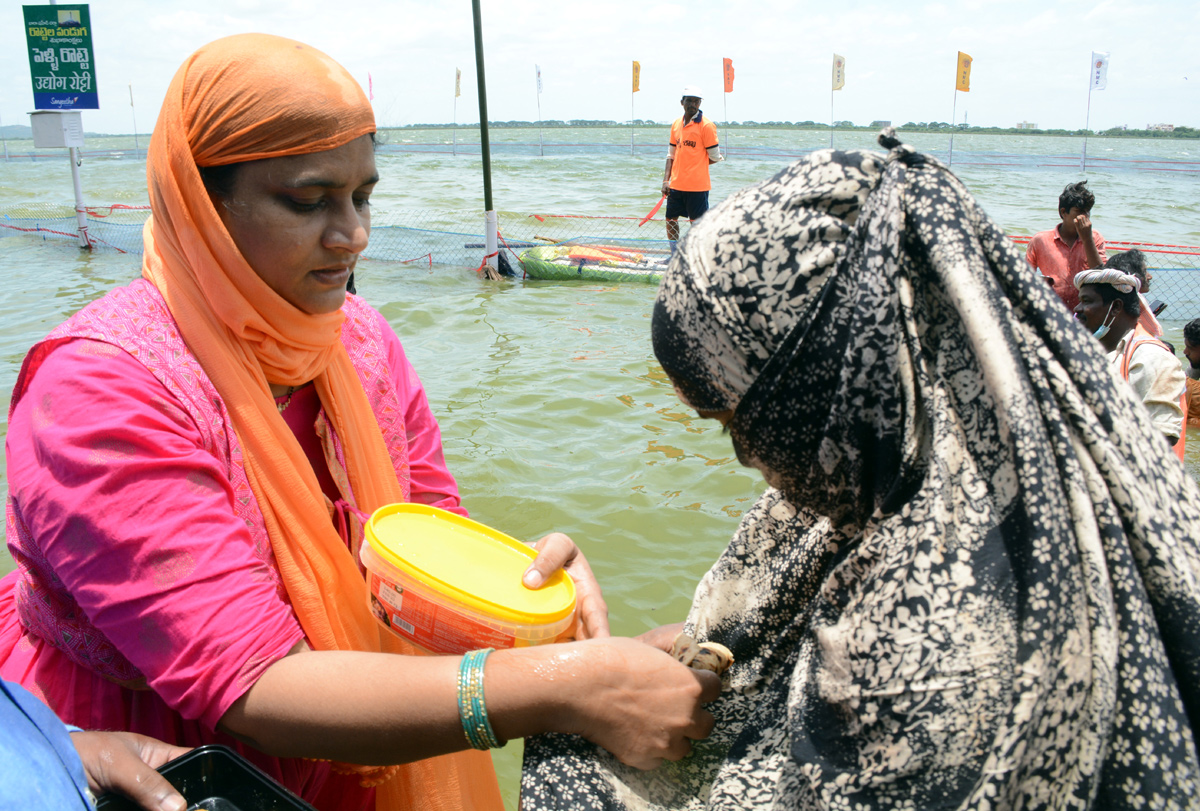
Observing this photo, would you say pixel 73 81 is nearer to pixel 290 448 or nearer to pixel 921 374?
pixel 290 448

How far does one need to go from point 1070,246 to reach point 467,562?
729 centimetres

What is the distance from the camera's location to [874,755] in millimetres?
1036

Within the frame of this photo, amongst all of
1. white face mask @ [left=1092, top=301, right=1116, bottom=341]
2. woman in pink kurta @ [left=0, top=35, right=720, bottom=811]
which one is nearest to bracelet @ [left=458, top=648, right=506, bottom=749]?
woman in pink kurta @ [left=0, top=35, right=720, bottom=811]

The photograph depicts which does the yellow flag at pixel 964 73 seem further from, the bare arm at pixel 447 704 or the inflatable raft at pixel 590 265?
the bare arm at pixel 447 704

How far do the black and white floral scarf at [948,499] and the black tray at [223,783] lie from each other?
2.89ft

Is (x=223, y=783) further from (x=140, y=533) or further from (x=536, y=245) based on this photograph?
(x=536, y=245)

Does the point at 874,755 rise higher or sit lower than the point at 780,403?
lower

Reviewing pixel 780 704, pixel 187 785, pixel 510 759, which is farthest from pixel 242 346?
pixel 510 759

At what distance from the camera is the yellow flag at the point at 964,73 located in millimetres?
18188

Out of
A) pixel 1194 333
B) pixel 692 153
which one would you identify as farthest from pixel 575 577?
pixel 692 153

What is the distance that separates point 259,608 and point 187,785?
1.17ft

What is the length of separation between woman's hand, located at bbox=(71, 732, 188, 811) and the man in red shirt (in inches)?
277

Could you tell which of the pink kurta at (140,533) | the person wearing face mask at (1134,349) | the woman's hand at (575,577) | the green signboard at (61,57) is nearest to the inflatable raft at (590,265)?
the person wearing face mask at (1134,349)

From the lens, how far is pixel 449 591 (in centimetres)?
142
